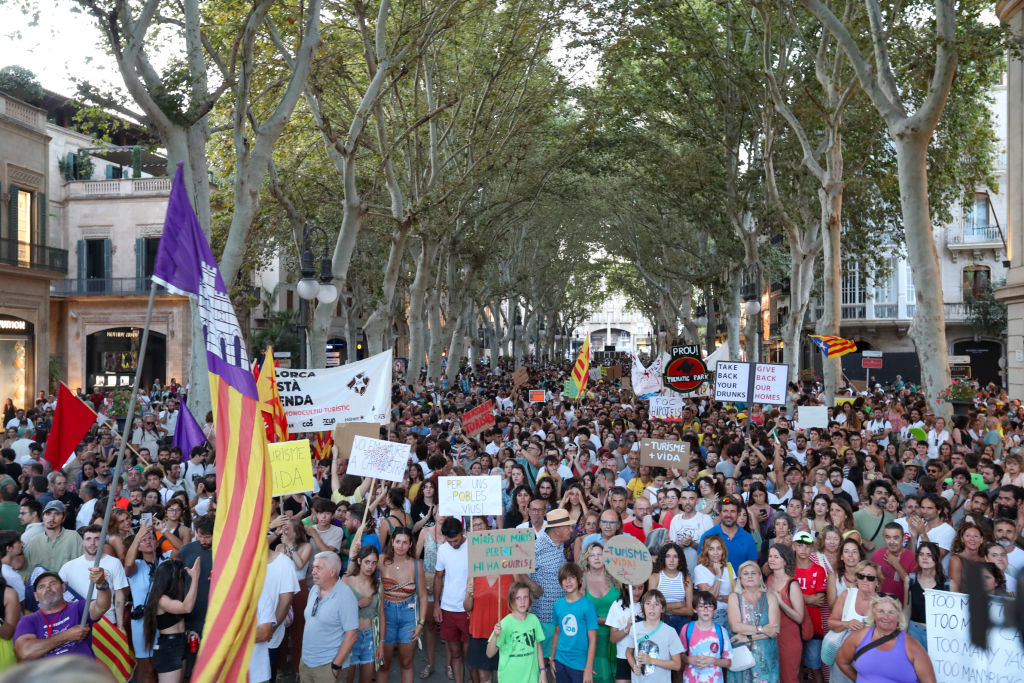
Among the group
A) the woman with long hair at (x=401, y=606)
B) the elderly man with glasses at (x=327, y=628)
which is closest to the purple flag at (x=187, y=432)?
the woman with long hair at (x=401, y=606)

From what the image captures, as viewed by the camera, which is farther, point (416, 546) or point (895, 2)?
point (895, 2)

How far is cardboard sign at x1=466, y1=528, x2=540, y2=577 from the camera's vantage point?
7.09 m

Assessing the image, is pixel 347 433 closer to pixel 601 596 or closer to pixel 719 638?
pixel 601 596

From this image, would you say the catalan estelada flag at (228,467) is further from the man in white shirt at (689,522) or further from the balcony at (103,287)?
the balcony at (103,287)

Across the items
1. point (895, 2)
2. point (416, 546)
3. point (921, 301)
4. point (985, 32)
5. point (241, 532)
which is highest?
point (895, 2)

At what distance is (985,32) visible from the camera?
45.2 ft

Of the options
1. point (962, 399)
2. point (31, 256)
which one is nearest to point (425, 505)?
point (962, 399)

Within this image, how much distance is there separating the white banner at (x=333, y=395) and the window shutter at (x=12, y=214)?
19479 millimetres

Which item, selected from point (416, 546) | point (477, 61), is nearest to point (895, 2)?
point (477, 61)

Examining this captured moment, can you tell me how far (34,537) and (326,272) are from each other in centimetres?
1026

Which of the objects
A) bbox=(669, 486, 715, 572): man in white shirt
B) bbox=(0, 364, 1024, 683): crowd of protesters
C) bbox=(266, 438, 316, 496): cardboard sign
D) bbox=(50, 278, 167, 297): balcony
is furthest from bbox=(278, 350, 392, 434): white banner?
bbox=(50, 278, 167, 297): balcony

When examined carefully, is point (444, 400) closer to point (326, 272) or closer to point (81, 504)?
point (326, 272)

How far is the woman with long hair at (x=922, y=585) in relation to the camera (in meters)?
6.73

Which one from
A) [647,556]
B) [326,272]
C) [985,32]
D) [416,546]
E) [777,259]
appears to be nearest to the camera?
[647,556]
